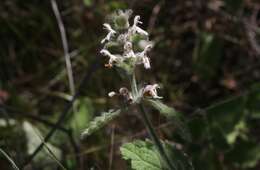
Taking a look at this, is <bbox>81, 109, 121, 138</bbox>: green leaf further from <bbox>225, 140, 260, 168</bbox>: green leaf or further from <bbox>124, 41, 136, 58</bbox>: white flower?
<bbox>225, 140, 260, 168</bbox>: green leaf

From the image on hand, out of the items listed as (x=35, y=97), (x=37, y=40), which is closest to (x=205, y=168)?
(x=35, y=97)

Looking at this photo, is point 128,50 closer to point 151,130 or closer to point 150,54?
point 151,130

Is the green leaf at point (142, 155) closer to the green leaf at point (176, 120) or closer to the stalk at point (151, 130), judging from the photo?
the stalk at point (151, 130)

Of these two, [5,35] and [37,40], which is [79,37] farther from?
[5,35]

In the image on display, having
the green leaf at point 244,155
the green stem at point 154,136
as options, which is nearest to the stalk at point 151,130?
the green stem at point 154,136

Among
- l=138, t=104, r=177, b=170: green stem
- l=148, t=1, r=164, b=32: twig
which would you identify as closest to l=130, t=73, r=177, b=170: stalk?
l=138, t=104, r=177, b=170: green stem

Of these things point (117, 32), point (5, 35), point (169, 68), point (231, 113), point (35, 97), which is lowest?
point (117, 32)

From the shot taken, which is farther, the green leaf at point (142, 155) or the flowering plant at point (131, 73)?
the green leaf at point (142, 155)

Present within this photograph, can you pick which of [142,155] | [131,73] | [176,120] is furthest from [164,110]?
[142,155]
